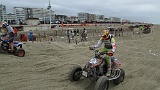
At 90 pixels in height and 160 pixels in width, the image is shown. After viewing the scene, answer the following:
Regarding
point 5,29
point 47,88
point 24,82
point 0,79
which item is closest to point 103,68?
point 47,88

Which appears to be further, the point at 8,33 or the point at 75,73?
the point at 8,33

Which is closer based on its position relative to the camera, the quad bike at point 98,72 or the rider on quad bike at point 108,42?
the quad bike at point 98,72

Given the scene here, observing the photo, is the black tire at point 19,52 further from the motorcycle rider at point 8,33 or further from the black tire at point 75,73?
the black tire at point 75,73

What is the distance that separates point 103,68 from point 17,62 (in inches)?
169

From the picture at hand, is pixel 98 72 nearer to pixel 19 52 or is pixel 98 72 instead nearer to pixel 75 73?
pixel 75 73

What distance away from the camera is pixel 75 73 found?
5910mm

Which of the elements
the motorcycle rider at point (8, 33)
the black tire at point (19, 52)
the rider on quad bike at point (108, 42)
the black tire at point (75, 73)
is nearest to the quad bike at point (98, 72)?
the black tire at point (75, 73)

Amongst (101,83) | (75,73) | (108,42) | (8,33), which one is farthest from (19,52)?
(101,83)

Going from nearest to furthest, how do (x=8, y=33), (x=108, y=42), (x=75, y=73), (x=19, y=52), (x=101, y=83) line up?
(x=101, y=83) < (x=75, y=73) < (x=108, y=42) < (x=8, y=33) < (x=19, y=52)

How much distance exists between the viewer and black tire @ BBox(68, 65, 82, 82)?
19.1ft

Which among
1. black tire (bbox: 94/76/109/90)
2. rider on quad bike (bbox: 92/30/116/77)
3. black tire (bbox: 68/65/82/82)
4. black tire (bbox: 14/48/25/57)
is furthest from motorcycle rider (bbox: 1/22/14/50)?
black tire (bbox: 94/76/109/90)

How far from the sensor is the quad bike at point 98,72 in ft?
16.6

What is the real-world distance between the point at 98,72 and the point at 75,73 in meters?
0.84

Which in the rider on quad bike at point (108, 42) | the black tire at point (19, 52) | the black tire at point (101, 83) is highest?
the rider on quad bike at point (108, 42)
